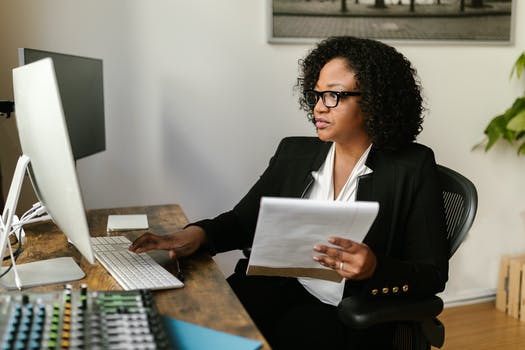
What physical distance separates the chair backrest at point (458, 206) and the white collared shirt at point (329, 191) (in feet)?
0.69

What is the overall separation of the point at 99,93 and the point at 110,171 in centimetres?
45

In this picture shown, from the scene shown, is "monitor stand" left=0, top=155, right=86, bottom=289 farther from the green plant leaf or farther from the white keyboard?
the green plant leaf

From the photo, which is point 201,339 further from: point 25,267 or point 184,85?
point 184,85

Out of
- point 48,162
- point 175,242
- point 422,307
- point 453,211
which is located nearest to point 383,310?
point 422,307

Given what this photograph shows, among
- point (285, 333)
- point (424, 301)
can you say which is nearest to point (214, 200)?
point (285, 333)

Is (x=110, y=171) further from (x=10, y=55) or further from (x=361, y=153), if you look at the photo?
(x=361, y=153)

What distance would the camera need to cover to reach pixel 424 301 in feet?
4.31

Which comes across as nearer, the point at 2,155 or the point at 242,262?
the point at 242,262

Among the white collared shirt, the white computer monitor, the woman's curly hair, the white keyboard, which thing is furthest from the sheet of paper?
the woman's curly hair

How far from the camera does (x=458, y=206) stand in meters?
1.44

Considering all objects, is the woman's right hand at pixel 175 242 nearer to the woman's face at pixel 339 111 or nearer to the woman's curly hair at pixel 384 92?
the woman's face at pixel 339 111

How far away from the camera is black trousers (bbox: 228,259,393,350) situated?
1.36 m

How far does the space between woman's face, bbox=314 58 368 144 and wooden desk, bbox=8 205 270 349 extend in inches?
18.3

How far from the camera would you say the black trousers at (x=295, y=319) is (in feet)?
4.45
